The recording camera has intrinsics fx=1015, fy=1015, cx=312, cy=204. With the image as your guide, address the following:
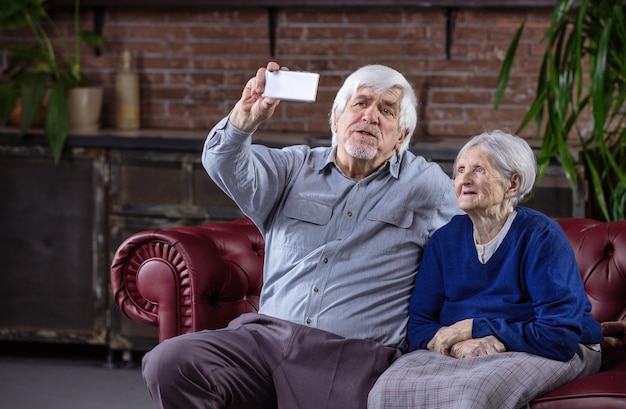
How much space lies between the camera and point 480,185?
2.43 meters

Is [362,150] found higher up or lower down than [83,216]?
higher up

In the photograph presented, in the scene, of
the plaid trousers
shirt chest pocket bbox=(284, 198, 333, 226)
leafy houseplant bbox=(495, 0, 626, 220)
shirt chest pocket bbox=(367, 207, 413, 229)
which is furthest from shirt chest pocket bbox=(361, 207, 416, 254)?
leafy houseplant bbox=(495, 0, 626, 220)

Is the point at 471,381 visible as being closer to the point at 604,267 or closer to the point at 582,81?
A: the point at 604,267

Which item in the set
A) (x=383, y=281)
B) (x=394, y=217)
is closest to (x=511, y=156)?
(x=394, y=217)

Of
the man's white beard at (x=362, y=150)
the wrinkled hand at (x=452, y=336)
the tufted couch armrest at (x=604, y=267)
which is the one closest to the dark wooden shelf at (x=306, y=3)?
the tufted couch armrest at (x=604, y=267)

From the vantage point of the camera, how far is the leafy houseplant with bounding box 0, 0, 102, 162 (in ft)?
13.2

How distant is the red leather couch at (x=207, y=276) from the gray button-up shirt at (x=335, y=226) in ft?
0.49

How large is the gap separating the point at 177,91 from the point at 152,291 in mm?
1969

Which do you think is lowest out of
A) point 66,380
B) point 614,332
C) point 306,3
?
point 66,380

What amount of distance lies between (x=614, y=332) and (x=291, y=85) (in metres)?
1.06

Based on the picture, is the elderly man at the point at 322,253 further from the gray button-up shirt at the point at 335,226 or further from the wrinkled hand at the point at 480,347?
the wrinkled hand at the point at 480,347

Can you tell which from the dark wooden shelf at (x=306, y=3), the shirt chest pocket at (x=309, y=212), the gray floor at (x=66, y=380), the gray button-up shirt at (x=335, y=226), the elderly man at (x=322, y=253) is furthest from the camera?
the dark wooden shelf at (x=306, y=3)

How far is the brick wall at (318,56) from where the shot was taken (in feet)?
14.1

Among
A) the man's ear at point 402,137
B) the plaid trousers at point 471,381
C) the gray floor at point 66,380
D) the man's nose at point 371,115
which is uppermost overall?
the man's nose at point 371,115
